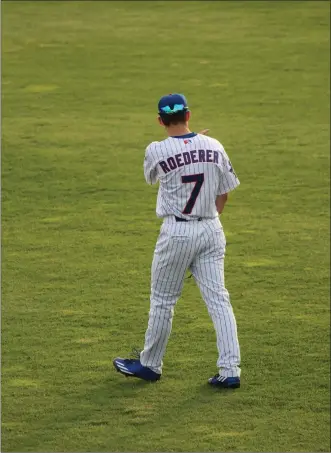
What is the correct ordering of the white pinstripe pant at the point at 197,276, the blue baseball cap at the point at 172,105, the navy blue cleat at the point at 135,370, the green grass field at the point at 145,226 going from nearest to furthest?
the green grass field at the point at 145,226 → the blue baseball cap at the point at 172,105 → the white pinstripe pant at the point at 197,276 → the navy blue cleat at the point at 135,370

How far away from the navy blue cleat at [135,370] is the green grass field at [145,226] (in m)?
0.06

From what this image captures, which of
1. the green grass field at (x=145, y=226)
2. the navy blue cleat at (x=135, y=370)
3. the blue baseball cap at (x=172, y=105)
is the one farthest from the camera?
the navy blue cleat at (x=135, y=370)

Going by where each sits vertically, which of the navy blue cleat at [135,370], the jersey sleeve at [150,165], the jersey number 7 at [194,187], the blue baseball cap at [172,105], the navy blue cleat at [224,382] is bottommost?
the navy blue cleat at [224,382]

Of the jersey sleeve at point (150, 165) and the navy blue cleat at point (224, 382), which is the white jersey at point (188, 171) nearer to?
the jersey sleeve at point (150, 165)

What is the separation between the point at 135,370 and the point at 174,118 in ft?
4.86

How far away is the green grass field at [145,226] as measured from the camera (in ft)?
20.0

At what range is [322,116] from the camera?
13.3 metres

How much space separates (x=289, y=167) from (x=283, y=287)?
3394mm

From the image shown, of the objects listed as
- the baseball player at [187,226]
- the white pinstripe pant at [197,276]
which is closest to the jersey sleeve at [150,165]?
the baseball player at [187,226]

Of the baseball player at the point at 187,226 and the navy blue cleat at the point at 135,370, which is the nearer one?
the baseball player at the point at 187,226

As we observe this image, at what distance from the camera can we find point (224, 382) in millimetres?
6418

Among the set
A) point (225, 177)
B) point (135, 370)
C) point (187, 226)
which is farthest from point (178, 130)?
point (135, 370)

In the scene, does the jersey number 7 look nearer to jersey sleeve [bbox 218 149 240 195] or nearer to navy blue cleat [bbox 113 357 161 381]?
jersey sleeve [bbox 218 149 240 195]

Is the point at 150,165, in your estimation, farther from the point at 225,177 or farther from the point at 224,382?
the point at 224,382
